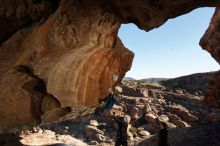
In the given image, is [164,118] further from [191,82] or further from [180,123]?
[191,82]

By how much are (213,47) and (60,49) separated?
12835mm

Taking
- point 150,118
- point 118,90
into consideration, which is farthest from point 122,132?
point 118,90

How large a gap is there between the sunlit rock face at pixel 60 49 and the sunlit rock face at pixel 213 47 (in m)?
9.21

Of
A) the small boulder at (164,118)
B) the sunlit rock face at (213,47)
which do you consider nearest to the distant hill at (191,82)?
the small boulder at (164,118)

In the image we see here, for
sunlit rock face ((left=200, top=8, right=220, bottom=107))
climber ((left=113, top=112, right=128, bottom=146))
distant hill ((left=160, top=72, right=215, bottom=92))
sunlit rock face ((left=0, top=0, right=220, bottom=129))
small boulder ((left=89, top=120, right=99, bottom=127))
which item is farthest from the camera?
distant hill ((left=160, top=72, right=215, bottom=92))

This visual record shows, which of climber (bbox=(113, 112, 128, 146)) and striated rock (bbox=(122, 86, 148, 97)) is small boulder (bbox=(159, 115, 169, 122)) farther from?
climber (bbox=(113, 112, 128, 146))

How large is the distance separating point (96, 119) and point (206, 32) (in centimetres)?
1120

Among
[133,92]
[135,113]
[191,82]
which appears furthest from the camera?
[191,82]

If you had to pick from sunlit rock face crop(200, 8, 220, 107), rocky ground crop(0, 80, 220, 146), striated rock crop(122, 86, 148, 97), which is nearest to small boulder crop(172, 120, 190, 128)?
rocky ground crop(0, 80, 220, 146)

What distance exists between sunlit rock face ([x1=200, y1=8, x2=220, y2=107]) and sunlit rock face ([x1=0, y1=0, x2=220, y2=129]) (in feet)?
30.2

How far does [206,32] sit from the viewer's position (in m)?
20.1

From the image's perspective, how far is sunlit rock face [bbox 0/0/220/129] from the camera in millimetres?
8211

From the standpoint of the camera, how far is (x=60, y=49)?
9203mm

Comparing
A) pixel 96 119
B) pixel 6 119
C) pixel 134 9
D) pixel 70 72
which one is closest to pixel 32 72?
pixel 70 72
